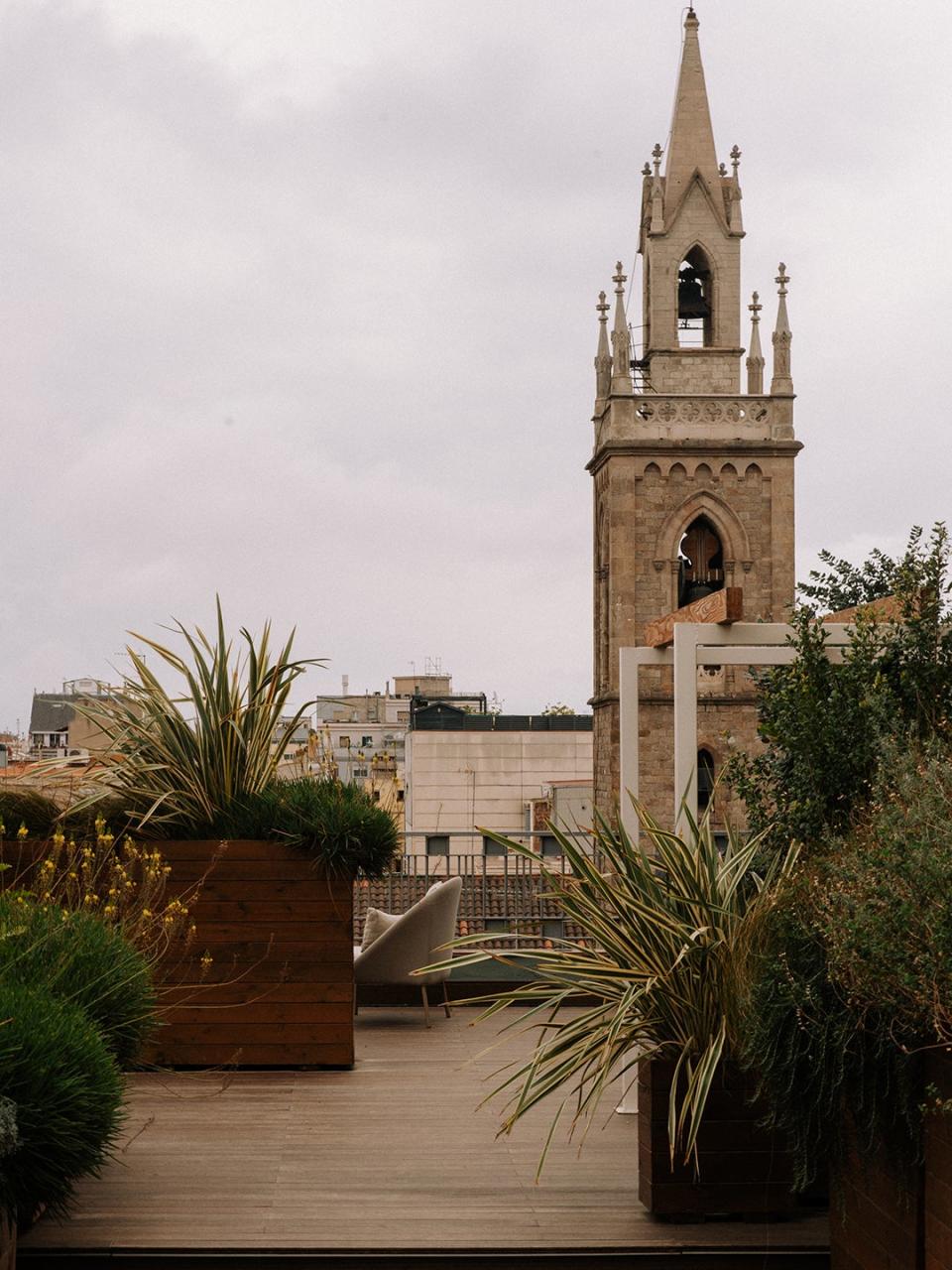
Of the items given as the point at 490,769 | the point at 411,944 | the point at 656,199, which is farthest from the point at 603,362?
the point at 411,944

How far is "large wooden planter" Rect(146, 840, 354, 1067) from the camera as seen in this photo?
674 centimetres

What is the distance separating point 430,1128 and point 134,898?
5.16 ft

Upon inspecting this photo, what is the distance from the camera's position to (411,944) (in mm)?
8141

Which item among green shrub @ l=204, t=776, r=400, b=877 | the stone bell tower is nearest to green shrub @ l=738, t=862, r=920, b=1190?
green shrub @ l=204, t=776, r=400, b=877

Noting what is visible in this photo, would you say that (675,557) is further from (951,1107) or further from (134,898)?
(951,1107)

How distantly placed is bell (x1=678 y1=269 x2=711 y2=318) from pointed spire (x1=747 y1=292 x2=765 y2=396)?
1057 mm

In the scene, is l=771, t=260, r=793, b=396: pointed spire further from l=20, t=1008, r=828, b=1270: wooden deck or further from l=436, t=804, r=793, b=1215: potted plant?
l=436, t=804, r=793, b=1215: potted plant

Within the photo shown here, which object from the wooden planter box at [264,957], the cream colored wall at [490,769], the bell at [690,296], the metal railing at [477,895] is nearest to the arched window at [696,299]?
the bell at [690,296]

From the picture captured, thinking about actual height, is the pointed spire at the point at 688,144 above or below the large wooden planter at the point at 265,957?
above

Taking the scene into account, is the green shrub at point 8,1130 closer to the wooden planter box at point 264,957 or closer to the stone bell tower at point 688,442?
the wooden planter box at point 264,957

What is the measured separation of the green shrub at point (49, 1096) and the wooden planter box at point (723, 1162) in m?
1.40

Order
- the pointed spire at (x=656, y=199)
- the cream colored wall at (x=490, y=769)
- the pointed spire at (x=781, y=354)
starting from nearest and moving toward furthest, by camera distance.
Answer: the pointed spire at (x=781, y=354) < the pointed spire at (x=656, y=199) < the cream colored wall at (x=490, y=769)

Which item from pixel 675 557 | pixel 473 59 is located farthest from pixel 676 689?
pixel 675 557

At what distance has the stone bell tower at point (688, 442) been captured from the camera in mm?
34062
